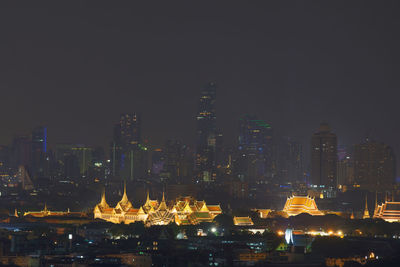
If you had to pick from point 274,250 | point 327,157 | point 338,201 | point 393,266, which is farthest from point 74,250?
point 327,157

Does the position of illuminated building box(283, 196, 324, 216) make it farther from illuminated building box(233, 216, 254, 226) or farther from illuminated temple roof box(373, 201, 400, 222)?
illuminated building box(233, 216, 254, 226)

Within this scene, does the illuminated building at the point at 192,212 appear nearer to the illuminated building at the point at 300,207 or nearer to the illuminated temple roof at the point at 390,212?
the illuminated building at the point at 300,207

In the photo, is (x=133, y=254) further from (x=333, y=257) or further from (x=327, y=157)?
(x=327, y=157)

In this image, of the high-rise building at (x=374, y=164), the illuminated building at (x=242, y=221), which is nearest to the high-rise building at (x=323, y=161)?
the high-rise building at (x=374, y=164)

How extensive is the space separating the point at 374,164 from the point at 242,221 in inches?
3383

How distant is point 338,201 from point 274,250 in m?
86.0

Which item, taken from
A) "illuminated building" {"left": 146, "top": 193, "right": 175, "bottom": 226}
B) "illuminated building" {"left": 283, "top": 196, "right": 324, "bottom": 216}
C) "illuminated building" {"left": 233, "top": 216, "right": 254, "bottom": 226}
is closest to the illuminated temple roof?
"illuminated building" {"left": 283, "top": 196, "right": 324, "bottom": 216}

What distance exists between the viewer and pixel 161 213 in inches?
4606

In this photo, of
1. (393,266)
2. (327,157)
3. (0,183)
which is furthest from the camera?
(327,157)

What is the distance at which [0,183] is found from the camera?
182 m

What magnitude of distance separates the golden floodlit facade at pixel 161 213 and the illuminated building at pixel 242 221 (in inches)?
90.6

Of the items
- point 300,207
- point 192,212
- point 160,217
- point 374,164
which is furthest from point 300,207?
point 374,164

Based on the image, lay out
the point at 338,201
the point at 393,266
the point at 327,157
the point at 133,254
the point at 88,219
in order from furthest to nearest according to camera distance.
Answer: the point at 327,157 → the point at 338,201 → the point at 88,219 → the point at 133,254 → the point at 393,266

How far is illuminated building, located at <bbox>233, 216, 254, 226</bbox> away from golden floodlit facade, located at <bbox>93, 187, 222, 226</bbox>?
2300 mm
